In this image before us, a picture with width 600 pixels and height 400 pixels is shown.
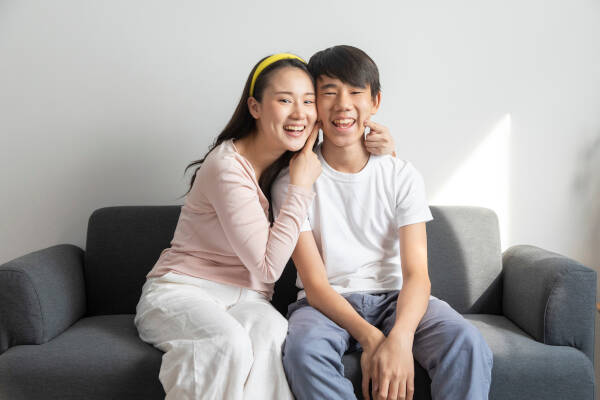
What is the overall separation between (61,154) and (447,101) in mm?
1559

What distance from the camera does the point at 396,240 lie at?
1609 millimetres

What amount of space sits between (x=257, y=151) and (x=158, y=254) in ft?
1.93

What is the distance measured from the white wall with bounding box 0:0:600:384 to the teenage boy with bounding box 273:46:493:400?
0.55m

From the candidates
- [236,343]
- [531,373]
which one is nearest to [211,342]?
[236,343]

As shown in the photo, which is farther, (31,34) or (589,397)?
(31,34)

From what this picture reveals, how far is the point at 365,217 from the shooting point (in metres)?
1.58

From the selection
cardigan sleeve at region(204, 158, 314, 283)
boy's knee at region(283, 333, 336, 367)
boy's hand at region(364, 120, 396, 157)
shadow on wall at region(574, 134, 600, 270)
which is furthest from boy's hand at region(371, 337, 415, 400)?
shadow on wall at region(574, 134, 600, 270)

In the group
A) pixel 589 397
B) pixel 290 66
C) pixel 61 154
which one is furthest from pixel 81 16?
pixel 589 397

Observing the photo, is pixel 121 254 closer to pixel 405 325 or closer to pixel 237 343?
pixel 237 343

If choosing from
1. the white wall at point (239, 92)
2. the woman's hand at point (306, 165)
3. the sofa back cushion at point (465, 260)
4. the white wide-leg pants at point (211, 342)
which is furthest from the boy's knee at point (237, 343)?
the white wall at point (239, 92)

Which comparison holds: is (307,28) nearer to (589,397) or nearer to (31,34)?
(31,34)

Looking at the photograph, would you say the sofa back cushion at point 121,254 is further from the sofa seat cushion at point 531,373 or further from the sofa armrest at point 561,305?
the sofa armrest at point 561,305

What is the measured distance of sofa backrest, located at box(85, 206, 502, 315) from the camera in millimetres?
1854

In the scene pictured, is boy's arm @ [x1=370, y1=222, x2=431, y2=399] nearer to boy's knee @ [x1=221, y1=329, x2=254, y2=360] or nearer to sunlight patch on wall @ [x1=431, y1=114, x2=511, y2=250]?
boy's knee @ [x1=221, y1=329, x2=254, y2=360]
